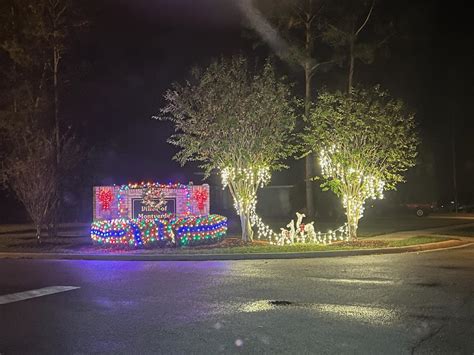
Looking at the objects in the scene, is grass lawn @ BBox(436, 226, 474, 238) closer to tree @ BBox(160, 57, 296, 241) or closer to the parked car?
tree @ BBox(160, 57, 296, 241)

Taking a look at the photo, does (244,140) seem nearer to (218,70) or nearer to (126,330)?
(218,70)

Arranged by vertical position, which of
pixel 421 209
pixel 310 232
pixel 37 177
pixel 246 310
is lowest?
pixel 246 310

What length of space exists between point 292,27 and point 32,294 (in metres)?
23.3

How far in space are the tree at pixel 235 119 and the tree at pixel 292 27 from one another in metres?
9.63

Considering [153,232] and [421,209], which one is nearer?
[153,232]

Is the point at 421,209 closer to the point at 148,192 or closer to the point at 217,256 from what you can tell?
the point at 148,192

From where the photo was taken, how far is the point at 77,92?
3250 centimetres

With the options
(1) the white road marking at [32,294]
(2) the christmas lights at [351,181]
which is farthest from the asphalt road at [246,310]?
(2) the christmas lights at [351,181]

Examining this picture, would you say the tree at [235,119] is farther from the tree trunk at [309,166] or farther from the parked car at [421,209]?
the parked car at [421,209]

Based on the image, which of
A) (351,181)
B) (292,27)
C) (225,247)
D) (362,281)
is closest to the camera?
(362,281)

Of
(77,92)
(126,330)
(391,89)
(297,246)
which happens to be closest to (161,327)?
(126,330)

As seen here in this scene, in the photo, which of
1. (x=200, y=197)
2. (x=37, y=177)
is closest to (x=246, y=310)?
(x=200, y=197)

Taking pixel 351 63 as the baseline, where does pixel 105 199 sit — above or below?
below

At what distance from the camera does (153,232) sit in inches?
770
